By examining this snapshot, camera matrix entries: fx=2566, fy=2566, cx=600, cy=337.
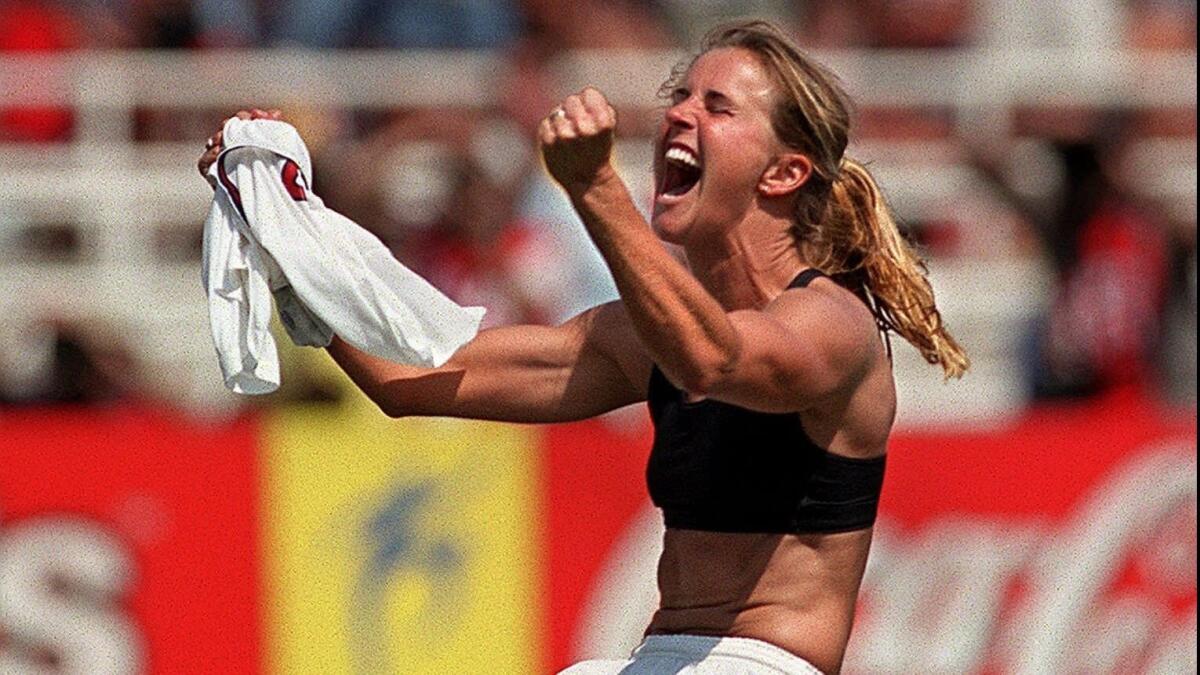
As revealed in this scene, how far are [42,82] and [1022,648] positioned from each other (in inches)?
157

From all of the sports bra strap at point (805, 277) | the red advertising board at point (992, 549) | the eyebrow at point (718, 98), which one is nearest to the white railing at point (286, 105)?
the red advertising board at point (992, 549)

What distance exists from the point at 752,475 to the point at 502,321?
149 inches

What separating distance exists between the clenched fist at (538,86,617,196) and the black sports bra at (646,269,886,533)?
0.66 metres

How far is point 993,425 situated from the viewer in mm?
7957

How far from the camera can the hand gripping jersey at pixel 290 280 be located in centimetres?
448

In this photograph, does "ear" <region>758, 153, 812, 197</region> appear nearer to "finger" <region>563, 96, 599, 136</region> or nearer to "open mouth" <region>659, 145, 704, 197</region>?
"open mouth" <region>659, 145, 704, 197</region>

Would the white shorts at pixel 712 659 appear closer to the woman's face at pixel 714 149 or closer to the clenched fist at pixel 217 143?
the woman's face at pixel 714 149

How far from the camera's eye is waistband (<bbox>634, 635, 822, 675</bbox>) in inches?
175

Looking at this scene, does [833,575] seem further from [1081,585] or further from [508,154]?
[508,154]

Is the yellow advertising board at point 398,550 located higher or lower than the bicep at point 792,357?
lower

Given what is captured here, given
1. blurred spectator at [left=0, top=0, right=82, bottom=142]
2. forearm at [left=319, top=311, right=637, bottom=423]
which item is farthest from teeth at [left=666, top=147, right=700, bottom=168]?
blurred spectator at [left=0, top=0, right=82, bottom=142]

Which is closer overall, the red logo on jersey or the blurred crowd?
the red logo on jersey

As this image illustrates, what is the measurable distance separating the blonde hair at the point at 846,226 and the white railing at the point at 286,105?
4.17 meters

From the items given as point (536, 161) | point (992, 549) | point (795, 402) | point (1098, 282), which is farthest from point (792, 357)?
point (1098, 282)
